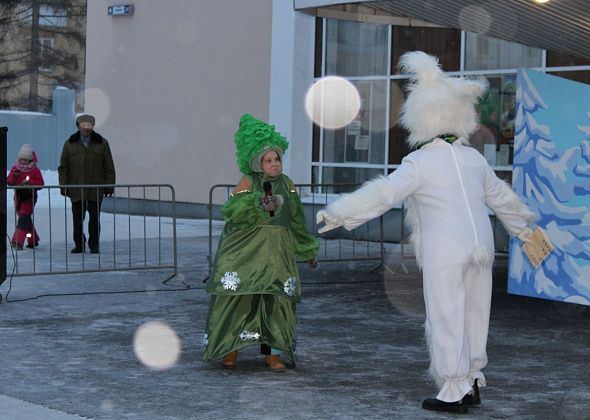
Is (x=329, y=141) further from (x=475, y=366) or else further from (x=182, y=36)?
(x=475, y=366)

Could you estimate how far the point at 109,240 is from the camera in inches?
667

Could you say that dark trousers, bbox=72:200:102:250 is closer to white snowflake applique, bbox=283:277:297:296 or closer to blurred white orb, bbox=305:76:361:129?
blurred white orb, bbox=305:76:361:129

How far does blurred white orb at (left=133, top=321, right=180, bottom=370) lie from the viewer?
782cm

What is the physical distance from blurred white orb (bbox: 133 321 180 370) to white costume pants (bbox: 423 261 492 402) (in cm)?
213

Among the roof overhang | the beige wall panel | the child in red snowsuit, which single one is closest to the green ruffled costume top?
the roof overhang

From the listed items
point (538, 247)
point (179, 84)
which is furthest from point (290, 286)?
point (179, 84)

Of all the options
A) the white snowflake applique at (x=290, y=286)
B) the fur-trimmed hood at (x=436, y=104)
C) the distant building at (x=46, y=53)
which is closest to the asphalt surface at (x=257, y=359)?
the white snowflake applique at (x=290, y=286)

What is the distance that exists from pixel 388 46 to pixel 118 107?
21.1ft

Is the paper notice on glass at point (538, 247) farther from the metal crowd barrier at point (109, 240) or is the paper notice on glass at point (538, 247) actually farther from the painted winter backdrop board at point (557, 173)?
the metal crowd barrier at point (109, 240)

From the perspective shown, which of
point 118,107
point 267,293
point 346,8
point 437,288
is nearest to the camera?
point 437,288

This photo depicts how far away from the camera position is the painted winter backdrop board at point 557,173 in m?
9.03

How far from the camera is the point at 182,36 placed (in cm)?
2081

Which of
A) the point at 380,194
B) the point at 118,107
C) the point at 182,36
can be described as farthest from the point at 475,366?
the point at 118,107

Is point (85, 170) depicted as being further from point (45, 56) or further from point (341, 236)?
point (45, 56)
